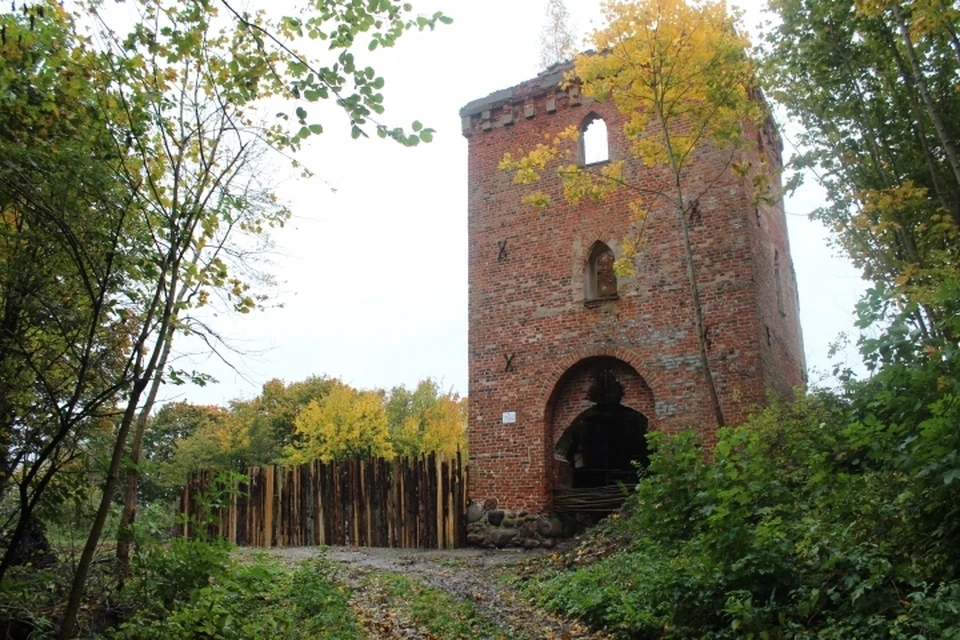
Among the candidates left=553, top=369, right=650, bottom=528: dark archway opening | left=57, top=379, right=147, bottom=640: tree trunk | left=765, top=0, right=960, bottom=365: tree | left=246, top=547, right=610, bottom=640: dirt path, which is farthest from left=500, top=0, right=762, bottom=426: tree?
left=57, top=379, right=147, bottom=640: tree trunk

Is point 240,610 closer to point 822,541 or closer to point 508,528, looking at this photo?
point 822,541

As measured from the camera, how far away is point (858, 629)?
4.77 meters

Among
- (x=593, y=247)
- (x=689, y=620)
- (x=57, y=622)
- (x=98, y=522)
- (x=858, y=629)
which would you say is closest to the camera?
(x=98, y=522)

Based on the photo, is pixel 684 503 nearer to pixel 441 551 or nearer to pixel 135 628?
pixel 135 628

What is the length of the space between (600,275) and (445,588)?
796 centimetres

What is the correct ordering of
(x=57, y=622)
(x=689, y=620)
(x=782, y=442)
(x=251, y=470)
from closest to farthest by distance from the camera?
(x=57, y=622) → (x=689, y=620) → (x=782, y=442) → (x=251, y=470)

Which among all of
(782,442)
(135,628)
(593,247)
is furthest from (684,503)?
(593,247)

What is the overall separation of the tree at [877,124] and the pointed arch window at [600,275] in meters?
4.10

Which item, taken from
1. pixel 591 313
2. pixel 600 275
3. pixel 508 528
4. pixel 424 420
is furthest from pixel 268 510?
pixel 424 420

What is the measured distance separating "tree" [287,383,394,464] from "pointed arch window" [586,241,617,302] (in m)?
15.4

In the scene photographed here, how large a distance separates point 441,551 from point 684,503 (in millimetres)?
6646

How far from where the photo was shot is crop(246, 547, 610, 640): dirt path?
680 centimetres

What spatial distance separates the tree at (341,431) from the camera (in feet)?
92.7

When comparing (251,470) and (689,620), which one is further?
(251,470)
